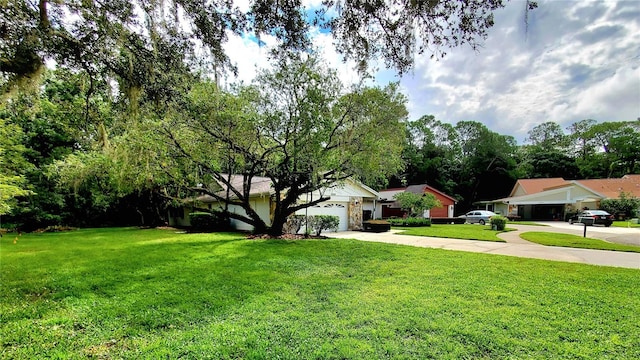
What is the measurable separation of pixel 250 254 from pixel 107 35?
600 centimetres

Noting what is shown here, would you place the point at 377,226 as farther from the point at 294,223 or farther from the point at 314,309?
the point at 314,309

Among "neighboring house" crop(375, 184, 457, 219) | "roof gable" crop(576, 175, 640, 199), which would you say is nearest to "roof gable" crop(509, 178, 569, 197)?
"roof gable" crop(576, 175, 640, 199)

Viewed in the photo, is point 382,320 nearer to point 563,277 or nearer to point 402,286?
point 402,286

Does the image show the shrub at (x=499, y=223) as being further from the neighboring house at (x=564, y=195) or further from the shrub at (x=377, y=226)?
the neighboring house at (x=564, y=195)

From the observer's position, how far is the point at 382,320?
3689 mm

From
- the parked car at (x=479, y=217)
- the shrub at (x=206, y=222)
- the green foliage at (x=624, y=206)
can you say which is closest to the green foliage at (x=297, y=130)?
the shrub at (x=206, y=222)

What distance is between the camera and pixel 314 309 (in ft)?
13.4

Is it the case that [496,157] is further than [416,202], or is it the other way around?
[496,157]

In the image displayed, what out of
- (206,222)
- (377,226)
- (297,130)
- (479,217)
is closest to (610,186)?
(479,217)

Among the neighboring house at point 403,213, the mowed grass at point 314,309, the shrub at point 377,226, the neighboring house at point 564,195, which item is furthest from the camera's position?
the neighboring house at point 403,213

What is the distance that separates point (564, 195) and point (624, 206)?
410 centimetres

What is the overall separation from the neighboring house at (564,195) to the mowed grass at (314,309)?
26.6m

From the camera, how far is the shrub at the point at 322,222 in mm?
14695

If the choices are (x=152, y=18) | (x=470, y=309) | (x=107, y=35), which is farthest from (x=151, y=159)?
(x=470, y=309)
